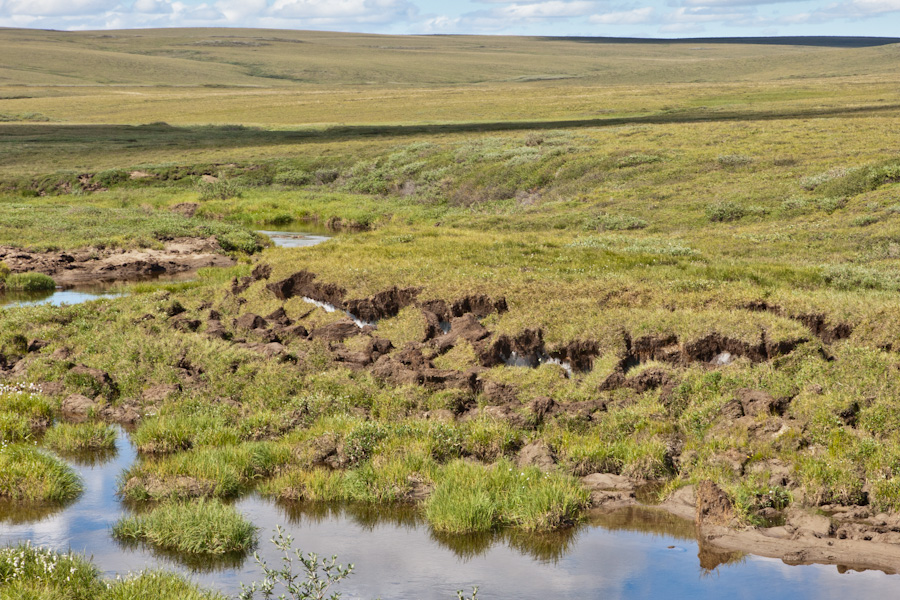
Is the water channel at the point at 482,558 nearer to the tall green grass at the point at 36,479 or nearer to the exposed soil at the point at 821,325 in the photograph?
the tall green grass at the point at 36,479

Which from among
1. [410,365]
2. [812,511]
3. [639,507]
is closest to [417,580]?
[639,507]

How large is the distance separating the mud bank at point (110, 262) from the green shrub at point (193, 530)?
962 inches

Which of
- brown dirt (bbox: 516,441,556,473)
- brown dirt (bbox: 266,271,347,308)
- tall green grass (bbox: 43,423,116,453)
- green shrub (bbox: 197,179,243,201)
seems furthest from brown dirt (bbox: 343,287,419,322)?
green shrub (bbox: 197,179,243,201)

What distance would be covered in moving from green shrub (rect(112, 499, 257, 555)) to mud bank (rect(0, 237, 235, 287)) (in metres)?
24.4

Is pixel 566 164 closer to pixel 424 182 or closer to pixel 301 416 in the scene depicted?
pixel 424 182

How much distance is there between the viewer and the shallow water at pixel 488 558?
1017cm

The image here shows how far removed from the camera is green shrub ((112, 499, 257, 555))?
11.3 metres

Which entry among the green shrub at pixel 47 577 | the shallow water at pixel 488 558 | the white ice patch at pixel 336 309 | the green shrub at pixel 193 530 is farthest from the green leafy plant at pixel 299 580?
the white ice patch at pixel 336 309

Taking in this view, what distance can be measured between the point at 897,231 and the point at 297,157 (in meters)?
47.9

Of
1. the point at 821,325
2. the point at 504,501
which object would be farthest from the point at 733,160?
the point at 504,501

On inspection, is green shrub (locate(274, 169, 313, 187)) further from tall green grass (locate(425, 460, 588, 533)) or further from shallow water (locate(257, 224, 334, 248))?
tall green grass (locate(425, 460, 588, 533))

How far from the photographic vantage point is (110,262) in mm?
36500

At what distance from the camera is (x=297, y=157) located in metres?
66.5

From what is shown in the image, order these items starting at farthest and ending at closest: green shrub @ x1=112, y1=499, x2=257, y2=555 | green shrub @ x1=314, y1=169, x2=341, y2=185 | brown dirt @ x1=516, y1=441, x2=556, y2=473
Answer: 1. green shrub @ x1=314, y1=169, x2=341, y2=185
2. brown dirt @ x1=516, y1=441, x2=556, y2=473
3. green shrub @ x1=112, y1=499, x2=257, y2=555
